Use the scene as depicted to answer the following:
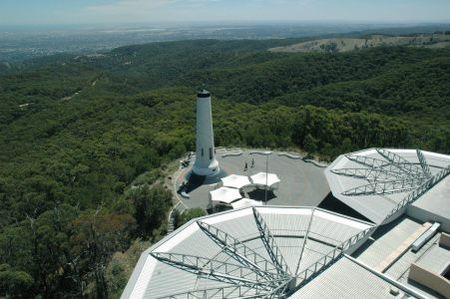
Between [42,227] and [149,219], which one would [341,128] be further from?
[42,227]

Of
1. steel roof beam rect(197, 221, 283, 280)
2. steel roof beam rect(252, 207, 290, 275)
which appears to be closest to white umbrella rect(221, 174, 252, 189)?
steel roof beam rect(252, 207, 290, 275)

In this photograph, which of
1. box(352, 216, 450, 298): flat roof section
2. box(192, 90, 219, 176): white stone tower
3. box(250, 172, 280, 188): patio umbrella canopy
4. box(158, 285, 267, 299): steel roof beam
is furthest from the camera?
box(192, 90, 219, 176): white stone tower

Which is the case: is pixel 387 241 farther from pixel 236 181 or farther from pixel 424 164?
pixel 236 181

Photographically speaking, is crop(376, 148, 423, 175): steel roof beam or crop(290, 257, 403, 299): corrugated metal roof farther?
crop(376, 148, 423, 175): steel roof beam

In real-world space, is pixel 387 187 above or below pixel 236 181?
above

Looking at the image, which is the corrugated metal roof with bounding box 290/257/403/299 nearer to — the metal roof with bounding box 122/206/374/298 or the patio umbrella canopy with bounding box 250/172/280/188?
the metal roof with bounding box 122/206/374/298

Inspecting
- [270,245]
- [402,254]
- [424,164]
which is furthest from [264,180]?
[402,254]

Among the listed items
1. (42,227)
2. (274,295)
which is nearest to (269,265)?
(274,295)
